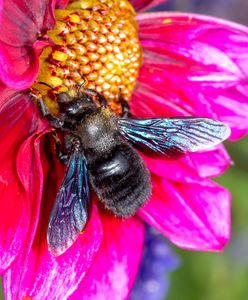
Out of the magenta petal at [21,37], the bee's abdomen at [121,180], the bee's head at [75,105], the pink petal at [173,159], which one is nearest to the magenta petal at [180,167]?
the pink petal at [173,159]

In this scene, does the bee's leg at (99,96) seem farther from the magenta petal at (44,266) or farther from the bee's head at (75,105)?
the magenta petal at (44,266)

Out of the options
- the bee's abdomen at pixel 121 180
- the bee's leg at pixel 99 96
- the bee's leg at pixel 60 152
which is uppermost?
the bee's leg at pixel 99 96

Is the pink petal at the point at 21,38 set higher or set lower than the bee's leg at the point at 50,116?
higher

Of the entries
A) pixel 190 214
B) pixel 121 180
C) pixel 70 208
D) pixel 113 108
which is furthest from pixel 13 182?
pixel 190 214

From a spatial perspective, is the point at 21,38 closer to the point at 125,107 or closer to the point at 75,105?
the point at 75,105

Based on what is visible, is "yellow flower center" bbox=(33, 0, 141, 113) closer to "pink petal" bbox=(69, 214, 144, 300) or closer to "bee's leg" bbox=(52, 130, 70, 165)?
"bee's leg" bbox=(52, 130, 70, 165)

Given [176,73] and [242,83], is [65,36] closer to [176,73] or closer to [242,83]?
[176,73]

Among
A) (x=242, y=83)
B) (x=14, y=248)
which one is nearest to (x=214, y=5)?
(x=242, y=83)
